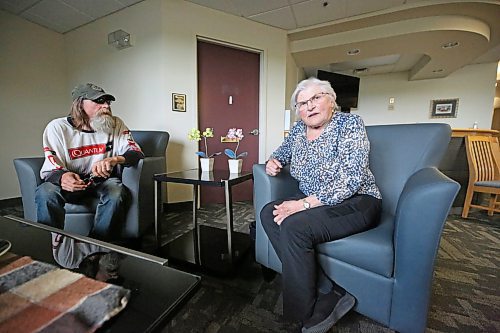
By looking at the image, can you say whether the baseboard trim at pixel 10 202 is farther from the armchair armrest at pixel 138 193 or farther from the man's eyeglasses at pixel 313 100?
the man's eyeglasses at pixel 313 100

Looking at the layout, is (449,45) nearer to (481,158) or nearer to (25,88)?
(481,158)

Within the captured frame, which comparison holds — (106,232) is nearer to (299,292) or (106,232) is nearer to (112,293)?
(112,293)

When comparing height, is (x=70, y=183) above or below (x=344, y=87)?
below

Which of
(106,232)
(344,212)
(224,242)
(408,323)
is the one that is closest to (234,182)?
(224,242)

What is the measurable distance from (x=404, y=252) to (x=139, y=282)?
86 cm

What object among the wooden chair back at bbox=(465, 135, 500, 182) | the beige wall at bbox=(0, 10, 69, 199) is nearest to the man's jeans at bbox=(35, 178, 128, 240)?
the beige wall at bbox=(0, 10, 69, 199)

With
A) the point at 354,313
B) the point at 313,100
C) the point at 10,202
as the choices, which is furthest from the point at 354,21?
the point at 10,202

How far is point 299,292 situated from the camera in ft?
3.03

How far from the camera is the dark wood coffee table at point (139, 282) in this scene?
0.50m

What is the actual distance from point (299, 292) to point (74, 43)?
3968mm

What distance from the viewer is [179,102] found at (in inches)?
104

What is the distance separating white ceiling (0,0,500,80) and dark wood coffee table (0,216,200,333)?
270cm

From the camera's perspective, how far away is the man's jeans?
52.6 inches

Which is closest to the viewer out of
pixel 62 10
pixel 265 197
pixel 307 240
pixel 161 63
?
pixel 307 240
